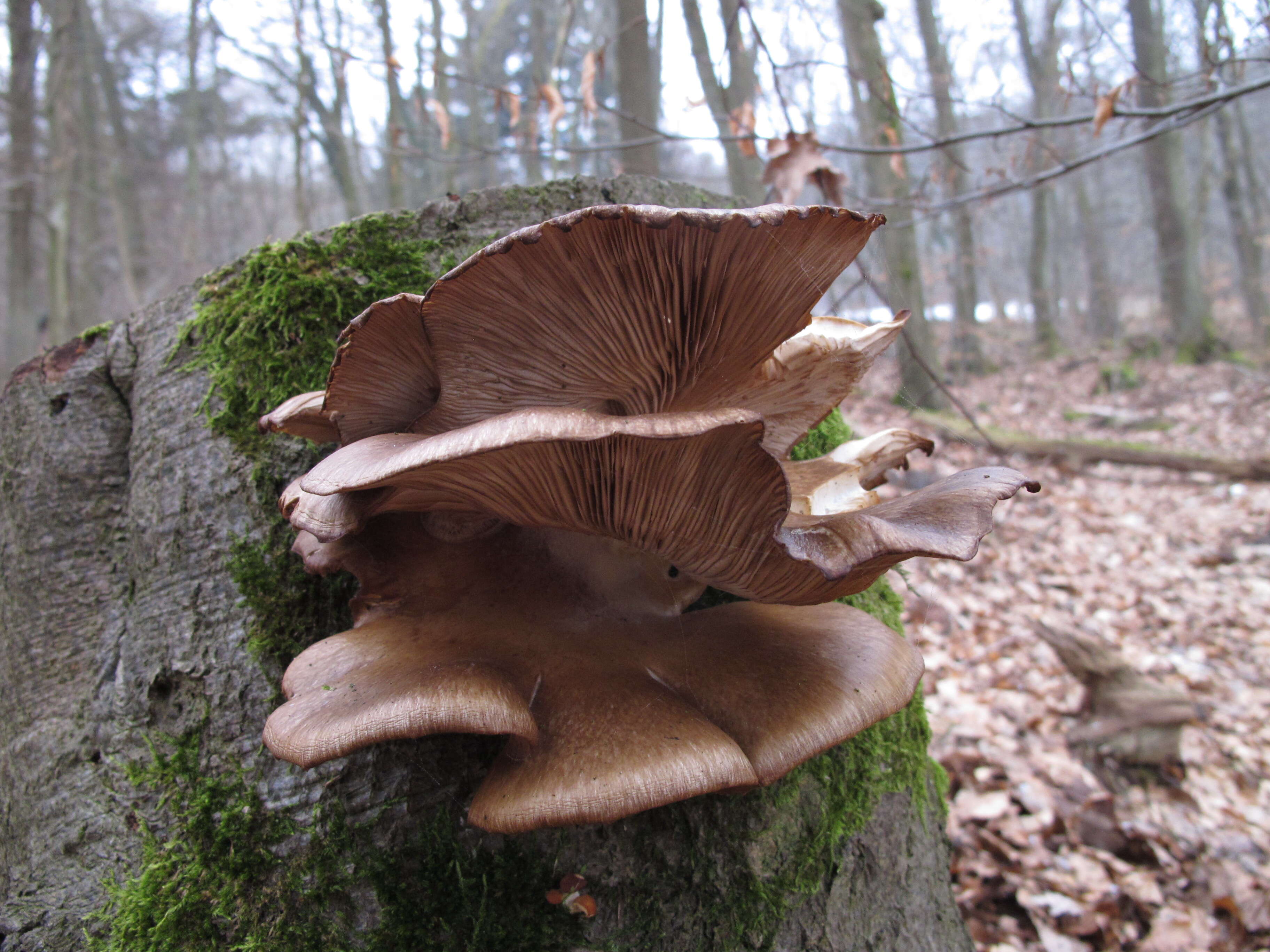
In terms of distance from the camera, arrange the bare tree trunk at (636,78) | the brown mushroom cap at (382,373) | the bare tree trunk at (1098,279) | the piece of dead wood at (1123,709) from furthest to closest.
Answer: the bare tree trunk at (1098,279) → the bare tree trunk at (636,78) → the piece of dead wood at (1123,709) → the brown mushroom cap at (382,373)

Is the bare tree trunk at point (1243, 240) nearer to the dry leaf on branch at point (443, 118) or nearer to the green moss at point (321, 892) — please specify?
the dry leaf on branch at point (443, 118)

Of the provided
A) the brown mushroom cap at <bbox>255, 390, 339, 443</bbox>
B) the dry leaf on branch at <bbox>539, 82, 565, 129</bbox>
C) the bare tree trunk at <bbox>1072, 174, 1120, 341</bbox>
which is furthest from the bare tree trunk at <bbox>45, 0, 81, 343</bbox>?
the bare tree trunk at <bbox>1072, 174, 1120, 341</bbox>

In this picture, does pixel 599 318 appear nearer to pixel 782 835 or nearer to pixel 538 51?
pixel 782 835

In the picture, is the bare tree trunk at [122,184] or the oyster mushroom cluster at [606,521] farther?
the bare tree trunk at [122,184]

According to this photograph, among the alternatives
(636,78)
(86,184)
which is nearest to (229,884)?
(636,78)

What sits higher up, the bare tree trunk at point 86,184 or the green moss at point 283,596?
the bare tree trunk at point 86,184

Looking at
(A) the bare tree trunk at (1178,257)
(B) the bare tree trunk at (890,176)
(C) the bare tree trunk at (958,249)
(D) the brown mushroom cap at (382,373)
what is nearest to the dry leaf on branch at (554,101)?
(B) the bare tree trunk at (890,176)

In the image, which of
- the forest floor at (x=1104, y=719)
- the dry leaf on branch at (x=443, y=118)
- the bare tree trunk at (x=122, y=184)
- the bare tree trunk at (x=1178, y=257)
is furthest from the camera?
the bare tree trunk at (x=1178, y=257)
